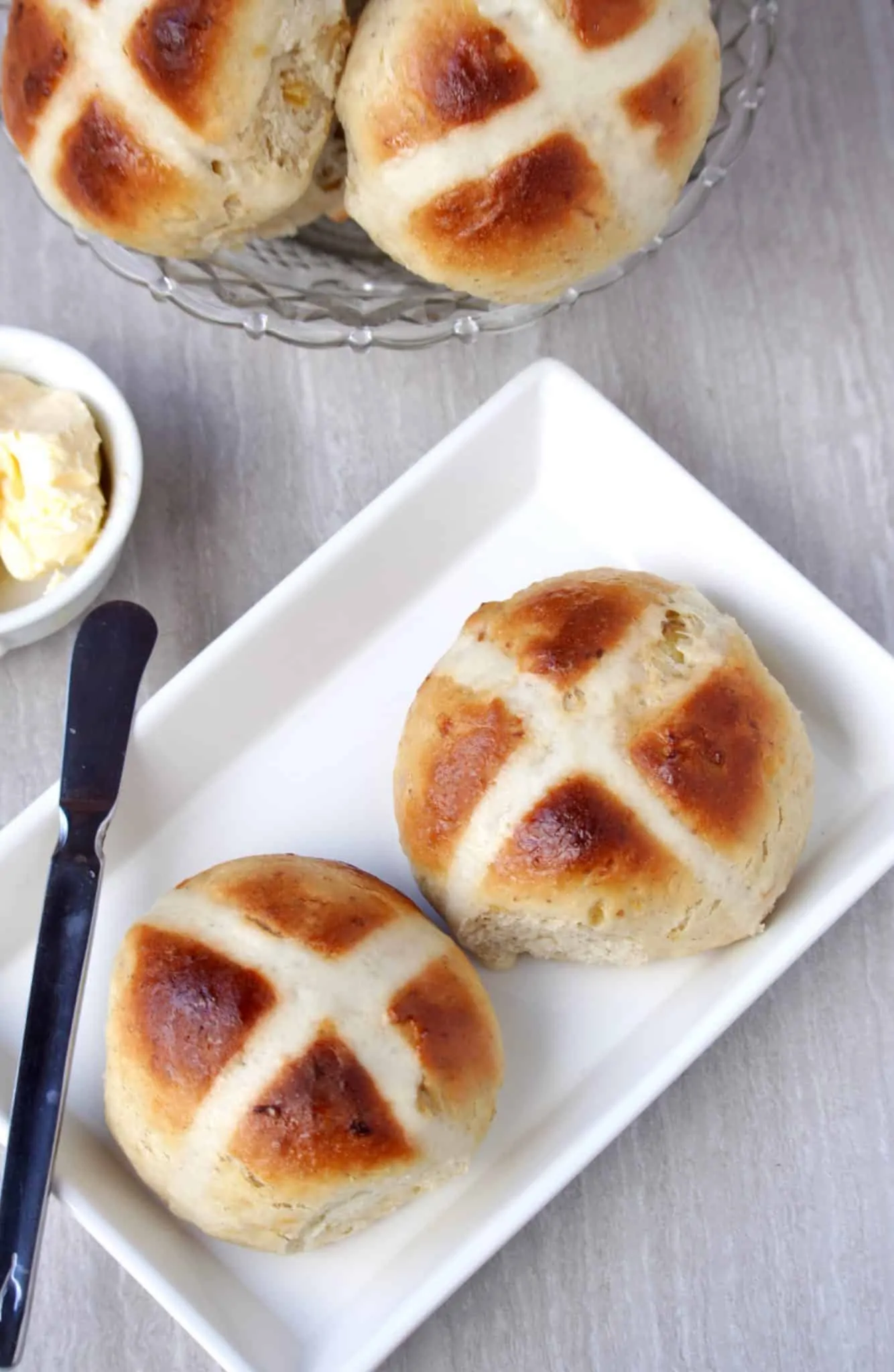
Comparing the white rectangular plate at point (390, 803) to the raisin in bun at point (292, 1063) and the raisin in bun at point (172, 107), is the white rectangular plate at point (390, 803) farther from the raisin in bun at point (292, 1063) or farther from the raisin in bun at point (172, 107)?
the raisin in bun at point (172, 107)

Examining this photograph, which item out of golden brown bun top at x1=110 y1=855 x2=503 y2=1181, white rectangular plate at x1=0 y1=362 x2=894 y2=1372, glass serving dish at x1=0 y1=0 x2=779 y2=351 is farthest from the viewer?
glass serving dish at x1=0 y1=0 x2=779 y2=351

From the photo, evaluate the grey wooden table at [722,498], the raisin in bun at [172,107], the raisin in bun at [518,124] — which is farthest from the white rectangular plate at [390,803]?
the raisin in bun at [172,107]

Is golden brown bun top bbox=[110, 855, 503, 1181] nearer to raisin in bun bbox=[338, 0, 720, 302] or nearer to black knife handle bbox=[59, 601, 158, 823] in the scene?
black knife handle bbox=[59, 601, 158, 823]

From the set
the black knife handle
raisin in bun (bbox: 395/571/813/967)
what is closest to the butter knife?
the black knife handle

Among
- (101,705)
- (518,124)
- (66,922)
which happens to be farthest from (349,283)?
(66,922)

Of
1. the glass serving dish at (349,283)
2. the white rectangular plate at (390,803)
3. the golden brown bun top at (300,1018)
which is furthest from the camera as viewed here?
the glass serving dish at (349,283)

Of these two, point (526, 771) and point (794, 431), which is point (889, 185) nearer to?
point (794, 431)
